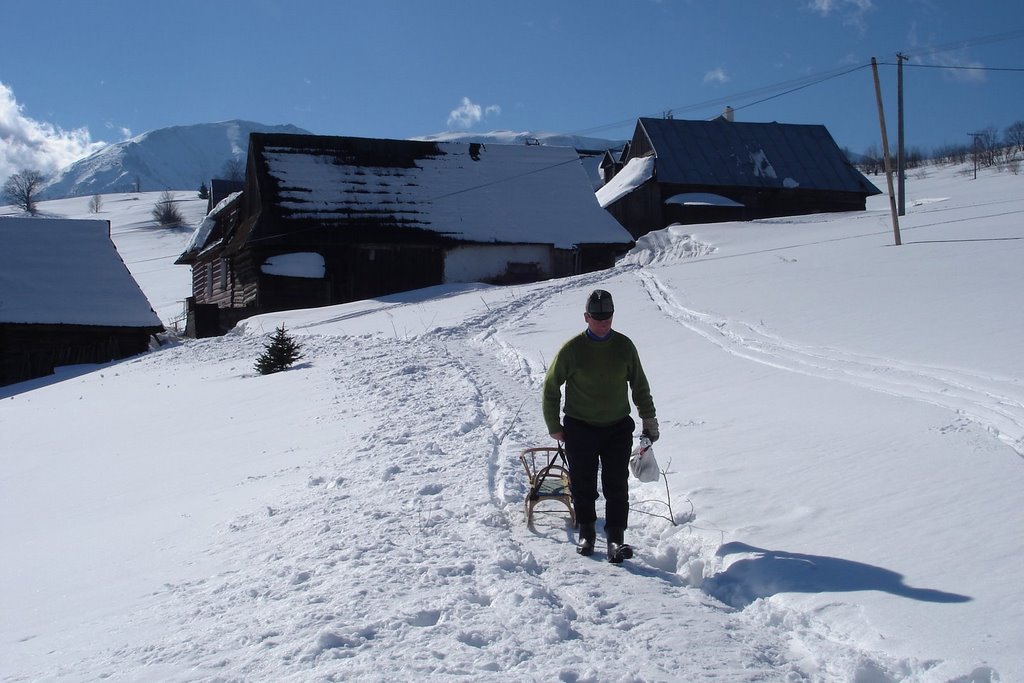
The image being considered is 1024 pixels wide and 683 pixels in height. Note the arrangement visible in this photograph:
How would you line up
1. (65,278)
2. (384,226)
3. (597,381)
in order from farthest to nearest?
(65,278)
(384,226)
(597,381)

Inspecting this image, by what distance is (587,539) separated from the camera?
5.14 meters

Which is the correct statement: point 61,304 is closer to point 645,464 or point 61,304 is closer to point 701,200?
point 701,200

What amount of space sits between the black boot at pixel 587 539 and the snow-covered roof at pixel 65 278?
26.2 metres

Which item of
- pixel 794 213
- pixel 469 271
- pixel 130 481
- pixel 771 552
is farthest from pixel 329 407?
pixel 794 213

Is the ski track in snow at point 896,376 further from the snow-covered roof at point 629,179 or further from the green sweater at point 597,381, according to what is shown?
the snow-covered roof at point 629,179

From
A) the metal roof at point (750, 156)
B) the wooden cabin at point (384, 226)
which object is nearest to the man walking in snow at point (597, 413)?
the wooden cabin at point (384, 226)

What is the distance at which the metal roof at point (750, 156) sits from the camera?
38.8m

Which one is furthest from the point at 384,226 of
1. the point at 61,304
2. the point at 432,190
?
the point at 61,304

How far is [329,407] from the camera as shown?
11414mm

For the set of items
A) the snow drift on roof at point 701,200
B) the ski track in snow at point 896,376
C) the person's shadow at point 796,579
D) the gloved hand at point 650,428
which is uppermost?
the snow drift on roof at point 701,200

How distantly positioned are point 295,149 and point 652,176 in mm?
16529

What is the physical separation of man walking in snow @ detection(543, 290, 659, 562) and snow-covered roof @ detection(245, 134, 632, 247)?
23725 mm

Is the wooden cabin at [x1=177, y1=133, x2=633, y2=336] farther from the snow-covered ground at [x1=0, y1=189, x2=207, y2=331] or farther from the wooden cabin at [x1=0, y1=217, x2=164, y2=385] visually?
the snow-covered ground at [x1=0, y1=189, x2=207, y2=331]

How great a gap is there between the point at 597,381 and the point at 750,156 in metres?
37.5
